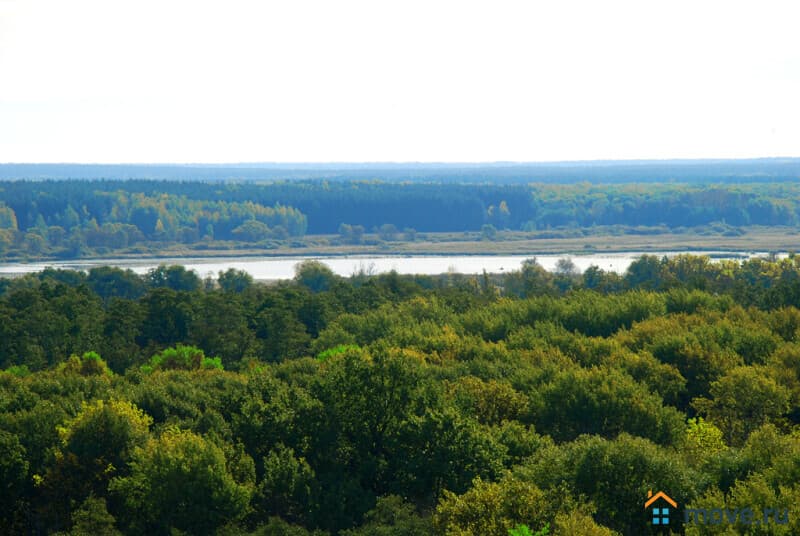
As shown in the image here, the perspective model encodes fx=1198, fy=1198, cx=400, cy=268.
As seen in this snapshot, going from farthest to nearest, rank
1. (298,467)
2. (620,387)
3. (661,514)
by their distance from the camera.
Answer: (620,387) → (298,467) → (661,514)

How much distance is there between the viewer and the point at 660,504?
41.0m

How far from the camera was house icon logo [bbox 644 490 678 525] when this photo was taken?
40566mm

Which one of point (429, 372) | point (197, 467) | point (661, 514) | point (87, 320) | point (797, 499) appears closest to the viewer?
point (797, 499)

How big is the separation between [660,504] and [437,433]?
10.9 m

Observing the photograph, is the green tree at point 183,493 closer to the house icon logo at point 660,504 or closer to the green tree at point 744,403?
the house icon logo at point 660,504

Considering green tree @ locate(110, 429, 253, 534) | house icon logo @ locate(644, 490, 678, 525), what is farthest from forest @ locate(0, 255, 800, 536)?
house icon logo @ locate(644, 490, 678, 525)

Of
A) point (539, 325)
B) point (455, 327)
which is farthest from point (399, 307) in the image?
point (539, 325)

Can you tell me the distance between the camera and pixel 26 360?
296 ft

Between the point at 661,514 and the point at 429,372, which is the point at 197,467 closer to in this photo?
the point at 661,514

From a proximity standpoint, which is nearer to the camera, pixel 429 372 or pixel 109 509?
pixel 109 509

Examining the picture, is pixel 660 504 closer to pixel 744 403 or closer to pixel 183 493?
pixel 183 493

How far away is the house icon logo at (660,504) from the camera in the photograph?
4057cm

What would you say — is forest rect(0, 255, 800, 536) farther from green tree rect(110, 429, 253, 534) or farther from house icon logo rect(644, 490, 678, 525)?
house icon logo rect(644, 490, 678, 525)

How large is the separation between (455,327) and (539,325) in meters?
7.34
